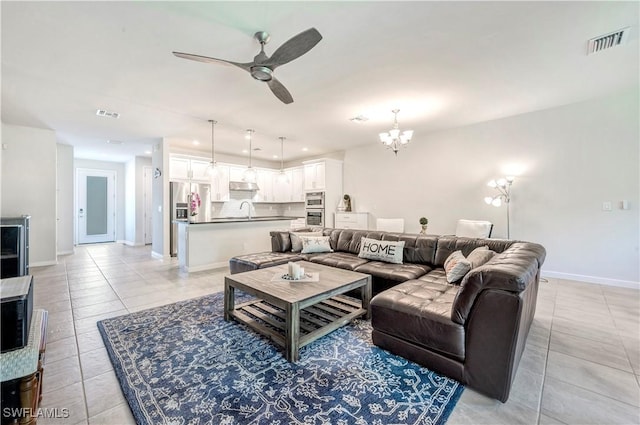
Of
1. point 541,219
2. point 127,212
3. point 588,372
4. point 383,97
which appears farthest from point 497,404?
point 127,212

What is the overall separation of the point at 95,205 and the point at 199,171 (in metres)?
4.69

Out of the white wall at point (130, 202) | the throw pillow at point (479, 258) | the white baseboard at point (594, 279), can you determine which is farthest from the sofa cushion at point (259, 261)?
the white wall at point (130, 202)

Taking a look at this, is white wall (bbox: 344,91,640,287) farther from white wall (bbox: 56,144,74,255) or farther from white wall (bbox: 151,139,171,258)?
white wall (bbox: 56,144,74,255)

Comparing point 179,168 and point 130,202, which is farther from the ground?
point 179,168

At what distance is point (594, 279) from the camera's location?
13.3 ft

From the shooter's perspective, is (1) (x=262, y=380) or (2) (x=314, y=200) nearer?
(1) (x=262, y=380)

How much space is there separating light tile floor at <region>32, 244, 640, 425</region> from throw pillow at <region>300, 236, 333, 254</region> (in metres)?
1.44

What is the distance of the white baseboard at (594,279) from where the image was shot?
3.82 metres

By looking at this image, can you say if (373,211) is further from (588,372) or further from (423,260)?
(588,372)

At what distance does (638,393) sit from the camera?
171 centimetres

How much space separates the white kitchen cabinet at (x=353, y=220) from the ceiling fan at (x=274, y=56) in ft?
14.6

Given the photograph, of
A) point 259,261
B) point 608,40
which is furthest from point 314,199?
point 608,40

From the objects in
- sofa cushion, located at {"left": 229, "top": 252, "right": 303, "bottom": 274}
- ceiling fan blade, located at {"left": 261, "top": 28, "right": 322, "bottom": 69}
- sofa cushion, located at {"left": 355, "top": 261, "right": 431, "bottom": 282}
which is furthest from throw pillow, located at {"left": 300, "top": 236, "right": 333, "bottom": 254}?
ceiling fan blade, located at {"left": 261, "top": 28, "right": 322, "bottom": 69}

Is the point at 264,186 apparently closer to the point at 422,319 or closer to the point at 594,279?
the point at 422,319
